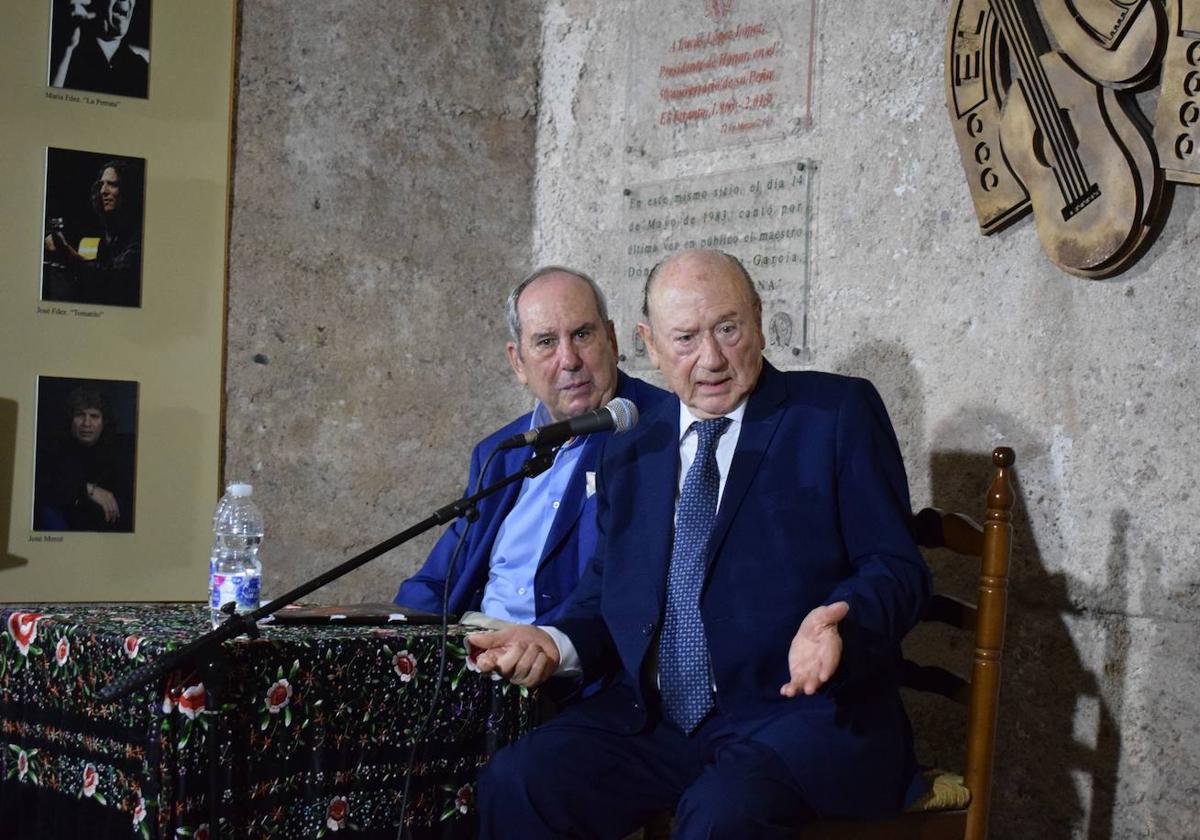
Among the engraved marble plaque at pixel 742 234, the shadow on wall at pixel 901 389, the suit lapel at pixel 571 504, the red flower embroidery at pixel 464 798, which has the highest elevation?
the engraved marble plaque at pixel 742 234

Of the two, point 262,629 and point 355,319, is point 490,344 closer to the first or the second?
point 355,319

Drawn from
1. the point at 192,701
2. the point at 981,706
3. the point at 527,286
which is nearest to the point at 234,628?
the point at 192,701

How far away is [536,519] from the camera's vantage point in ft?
10.9

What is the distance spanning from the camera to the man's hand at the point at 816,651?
2.16 m

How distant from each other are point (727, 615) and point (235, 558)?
1126 millimetres

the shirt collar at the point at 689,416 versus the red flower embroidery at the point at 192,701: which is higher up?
the shirt collar at the point at 689,416

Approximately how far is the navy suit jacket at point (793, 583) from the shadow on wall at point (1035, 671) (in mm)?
649

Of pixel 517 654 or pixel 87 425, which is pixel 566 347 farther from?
pixel 87 425

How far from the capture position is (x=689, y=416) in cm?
281

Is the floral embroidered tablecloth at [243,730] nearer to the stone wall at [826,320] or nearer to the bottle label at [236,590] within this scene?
the bottle label at [236,590]

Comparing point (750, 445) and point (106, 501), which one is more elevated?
point (750, 445)

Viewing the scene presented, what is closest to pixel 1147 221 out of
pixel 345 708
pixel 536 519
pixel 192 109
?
pixel 536 519

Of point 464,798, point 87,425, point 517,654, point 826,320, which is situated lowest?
point 464,798

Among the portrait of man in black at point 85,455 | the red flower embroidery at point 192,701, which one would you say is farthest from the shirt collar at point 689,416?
the portrait of man in black at point 85,455
